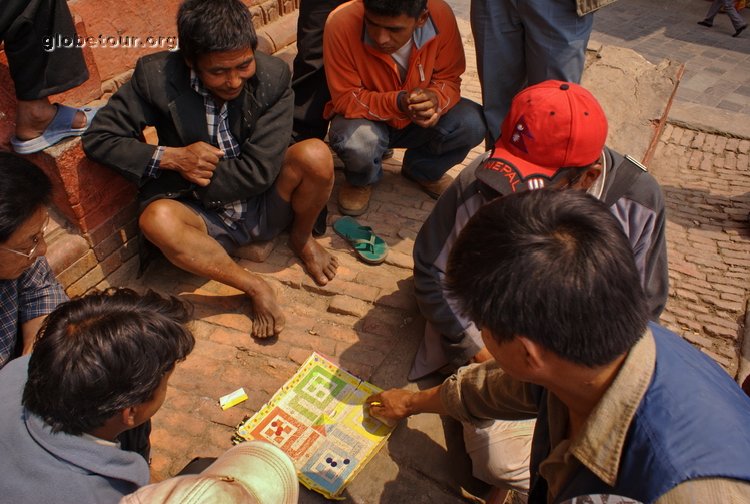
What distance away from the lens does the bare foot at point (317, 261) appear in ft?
10.2

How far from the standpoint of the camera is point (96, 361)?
1496 millimetres

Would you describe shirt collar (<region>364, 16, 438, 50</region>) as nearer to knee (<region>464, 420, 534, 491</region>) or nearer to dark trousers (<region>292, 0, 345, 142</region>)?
dark trousers (<region>292, 0, 345, 142</region>)

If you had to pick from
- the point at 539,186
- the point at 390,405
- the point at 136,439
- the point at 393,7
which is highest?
the point at 393,7

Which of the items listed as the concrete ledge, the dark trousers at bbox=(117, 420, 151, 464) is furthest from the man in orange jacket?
the concrete ledge

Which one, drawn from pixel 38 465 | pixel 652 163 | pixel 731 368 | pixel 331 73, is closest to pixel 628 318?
pixel 38 465

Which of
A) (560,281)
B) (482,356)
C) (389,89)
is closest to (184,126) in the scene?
(389,89)

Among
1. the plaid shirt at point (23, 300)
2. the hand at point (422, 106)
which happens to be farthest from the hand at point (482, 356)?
the plaid shirt at point (23, 300)

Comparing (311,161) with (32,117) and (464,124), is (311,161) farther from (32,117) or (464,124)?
(32,117)

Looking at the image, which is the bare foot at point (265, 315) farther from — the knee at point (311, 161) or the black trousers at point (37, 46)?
the black trousers at point (37, 46)

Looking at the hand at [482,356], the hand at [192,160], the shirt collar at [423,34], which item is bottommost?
the hand at [482,356]

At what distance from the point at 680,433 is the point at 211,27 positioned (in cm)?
230

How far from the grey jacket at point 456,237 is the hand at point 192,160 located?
3.50 ft

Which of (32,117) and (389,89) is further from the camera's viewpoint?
(389,89)

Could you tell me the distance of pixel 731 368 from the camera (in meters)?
3.01
